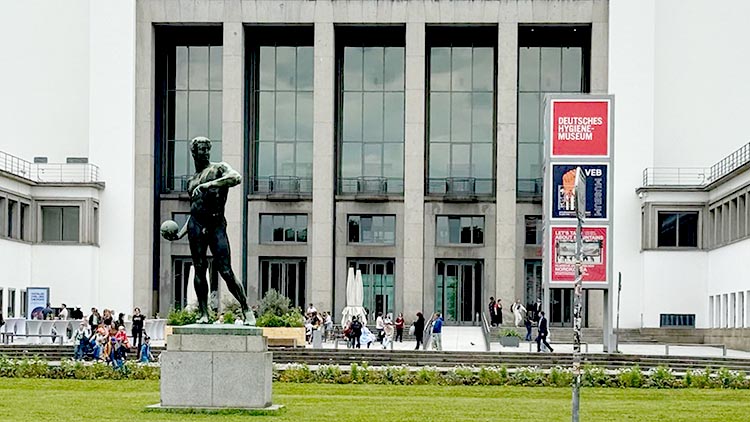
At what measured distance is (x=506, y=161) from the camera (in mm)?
66125

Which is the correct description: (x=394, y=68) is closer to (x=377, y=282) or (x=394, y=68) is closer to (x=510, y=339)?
(x=377, y=282)

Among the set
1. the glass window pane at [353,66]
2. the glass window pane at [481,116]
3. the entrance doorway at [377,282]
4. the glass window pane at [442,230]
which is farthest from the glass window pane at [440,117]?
the entrance doorway at [377,282]

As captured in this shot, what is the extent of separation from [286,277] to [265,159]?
6036 millimetres

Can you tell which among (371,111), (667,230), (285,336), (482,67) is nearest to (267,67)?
(371,111)

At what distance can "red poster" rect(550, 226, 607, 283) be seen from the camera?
48.3 meters

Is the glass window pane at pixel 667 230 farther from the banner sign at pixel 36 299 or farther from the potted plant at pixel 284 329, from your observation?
the banner sign at pixel 36 299

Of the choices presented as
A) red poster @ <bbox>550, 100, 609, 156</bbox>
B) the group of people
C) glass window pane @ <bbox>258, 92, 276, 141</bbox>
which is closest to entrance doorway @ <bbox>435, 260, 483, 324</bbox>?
glass window pane @ <bbox>258, 92, 276, 141</bbox>

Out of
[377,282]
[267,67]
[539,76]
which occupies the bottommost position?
[377,282]

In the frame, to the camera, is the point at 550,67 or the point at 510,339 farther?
the point at 550,67

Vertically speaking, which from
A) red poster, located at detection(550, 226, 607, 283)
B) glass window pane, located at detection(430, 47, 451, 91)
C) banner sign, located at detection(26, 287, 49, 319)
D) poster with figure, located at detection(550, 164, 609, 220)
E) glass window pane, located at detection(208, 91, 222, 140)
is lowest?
banner sign, located at detection(26, 287, 49, 319)

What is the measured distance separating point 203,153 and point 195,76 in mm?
46971

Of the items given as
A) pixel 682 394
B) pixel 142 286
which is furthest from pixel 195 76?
pixel 682 394

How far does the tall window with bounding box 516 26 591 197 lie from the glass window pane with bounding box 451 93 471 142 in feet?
8.37

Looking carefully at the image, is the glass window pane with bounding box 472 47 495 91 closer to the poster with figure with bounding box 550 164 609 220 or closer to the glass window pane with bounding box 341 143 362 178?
the glass window pane with bounding box 341 143 362 178
